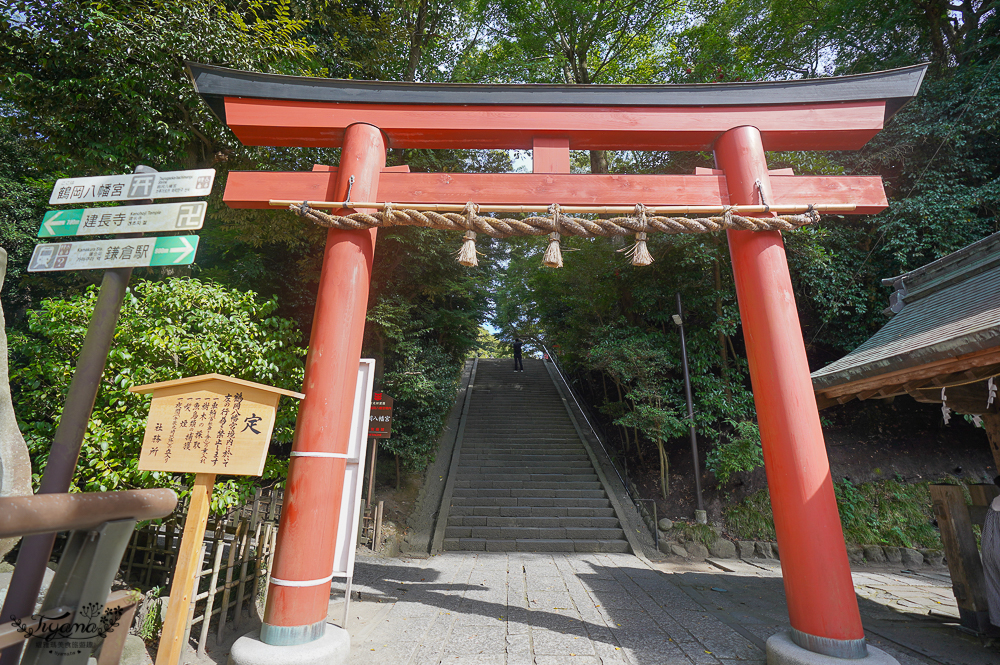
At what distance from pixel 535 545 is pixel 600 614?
10.5 ft

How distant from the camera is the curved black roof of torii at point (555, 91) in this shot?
3959 mm

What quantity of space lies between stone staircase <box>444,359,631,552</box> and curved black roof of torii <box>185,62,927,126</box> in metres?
6.47

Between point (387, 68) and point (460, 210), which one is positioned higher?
point (387, 68)

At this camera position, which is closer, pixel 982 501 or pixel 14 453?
pixel 14 453

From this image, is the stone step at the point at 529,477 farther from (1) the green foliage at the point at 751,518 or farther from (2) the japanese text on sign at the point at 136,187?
(2) the japanese text on sign at the point at 136,187

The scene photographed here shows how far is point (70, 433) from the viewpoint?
83.3 inches

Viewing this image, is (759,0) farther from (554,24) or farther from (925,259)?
(925,259)

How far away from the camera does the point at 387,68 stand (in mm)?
9141

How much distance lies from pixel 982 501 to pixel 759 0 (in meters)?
12.7

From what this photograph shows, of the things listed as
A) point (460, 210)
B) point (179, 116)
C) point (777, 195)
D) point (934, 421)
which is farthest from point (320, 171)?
point (934, 421)

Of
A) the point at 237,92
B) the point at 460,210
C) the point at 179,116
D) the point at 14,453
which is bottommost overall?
the point at 14,453

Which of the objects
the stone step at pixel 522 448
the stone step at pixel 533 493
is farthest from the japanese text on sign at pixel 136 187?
the stone step at pixel 522 448

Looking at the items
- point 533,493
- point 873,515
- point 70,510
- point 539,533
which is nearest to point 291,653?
point 70,510

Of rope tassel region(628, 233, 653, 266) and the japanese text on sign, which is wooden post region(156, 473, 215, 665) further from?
rope tassel region(628, 233, 653, 266)
